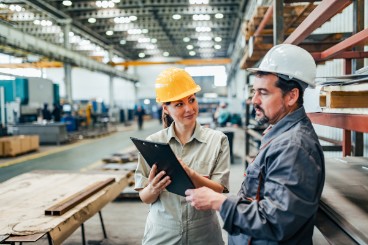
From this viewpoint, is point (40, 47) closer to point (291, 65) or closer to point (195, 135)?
point (195, 135)

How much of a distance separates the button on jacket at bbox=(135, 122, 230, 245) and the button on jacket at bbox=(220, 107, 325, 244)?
0.51m

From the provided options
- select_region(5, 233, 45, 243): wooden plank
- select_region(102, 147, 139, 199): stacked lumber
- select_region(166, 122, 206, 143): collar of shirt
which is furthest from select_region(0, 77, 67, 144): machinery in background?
select_region(166, 122, 206, 143): collar of shirt

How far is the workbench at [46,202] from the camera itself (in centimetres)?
231

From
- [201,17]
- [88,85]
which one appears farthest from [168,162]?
[88,85]

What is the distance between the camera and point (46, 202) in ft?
9.96

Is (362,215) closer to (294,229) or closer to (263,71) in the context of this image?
(294,229)

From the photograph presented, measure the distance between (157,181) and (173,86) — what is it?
594 mm

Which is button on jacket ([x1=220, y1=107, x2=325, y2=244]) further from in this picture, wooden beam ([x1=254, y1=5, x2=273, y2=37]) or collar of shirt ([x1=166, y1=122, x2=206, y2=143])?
wooden beam ([x1=254, y1=5, x2=273, y2=37])

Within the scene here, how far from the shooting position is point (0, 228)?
2365mm

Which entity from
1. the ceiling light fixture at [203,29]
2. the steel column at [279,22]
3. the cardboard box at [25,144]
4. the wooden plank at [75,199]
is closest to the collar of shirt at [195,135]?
the wooden plank at [75,199]

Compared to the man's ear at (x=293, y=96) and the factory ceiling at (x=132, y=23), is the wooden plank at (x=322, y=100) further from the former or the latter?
the factory ceiling at (x=132, y=23)

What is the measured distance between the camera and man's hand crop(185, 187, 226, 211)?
145 centimetres

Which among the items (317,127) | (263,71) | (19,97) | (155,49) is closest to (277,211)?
(263,71)

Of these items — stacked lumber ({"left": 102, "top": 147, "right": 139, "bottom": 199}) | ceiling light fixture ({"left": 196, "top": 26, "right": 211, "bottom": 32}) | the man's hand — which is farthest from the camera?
ceiling light fixture ({"left": 196, "top": 26, "right": 211, "bottom": 32})
